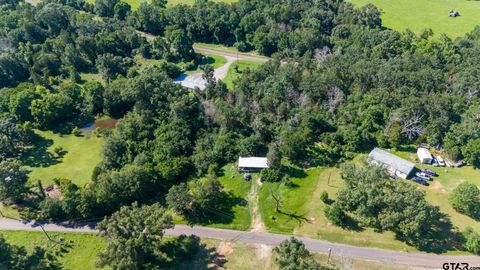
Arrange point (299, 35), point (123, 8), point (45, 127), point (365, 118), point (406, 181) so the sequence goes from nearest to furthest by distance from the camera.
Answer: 1. point (406, 181)
2. point (365, 118)
3. point (45, 127)
4. point (299, 35)
5. point (123, 8)

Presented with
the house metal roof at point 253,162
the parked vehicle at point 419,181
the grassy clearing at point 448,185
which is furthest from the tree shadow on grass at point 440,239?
the house metal roof at point 253,162

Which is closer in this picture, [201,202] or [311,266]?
[311,266]

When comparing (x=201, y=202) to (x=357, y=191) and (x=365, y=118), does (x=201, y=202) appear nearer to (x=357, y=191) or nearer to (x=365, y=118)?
(x=357, y=191)

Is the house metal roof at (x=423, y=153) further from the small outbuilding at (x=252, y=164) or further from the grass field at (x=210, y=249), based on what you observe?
the small outbuilding at (x=252, y=164)

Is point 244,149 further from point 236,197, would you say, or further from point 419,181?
point 419,181

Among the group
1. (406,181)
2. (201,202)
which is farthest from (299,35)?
(201,202)

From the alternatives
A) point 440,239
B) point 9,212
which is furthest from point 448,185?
point 9,212
